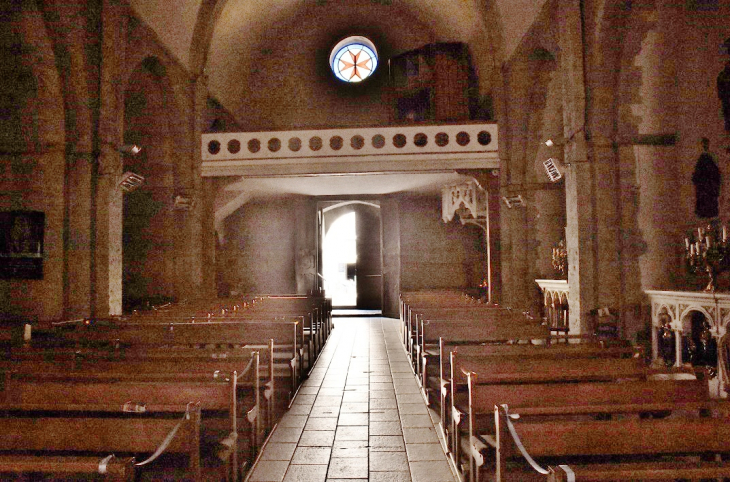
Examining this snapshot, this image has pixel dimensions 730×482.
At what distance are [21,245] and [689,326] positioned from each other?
9201 millimetres

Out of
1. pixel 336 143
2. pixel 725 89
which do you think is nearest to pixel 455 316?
pixel 725 89

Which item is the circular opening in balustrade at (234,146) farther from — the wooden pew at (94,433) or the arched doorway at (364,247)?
the wooden pew at (94,433)

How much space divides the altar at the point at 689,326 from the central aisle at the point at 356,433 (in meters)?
3.01

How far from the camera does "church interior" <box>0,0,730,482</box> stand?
9.18 ft

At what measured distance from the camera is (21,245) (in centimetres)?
704

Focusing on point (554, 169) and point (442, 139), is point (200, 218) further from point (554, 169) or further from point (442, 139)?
point (554, 169)

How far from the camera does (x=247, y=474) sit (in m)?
3.39

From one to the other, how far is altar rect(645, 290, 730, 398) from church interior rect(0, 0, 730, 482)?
4 cm

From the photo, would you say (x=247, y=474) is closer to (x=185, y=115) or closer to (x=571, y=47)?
(x=571, y=47)

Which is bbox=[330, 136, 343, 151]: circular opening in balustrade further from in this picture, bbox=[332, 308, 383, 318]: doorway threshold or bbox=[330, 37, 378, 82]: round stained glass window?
bbox=[332, 308, 383, 318]: doorway threshold

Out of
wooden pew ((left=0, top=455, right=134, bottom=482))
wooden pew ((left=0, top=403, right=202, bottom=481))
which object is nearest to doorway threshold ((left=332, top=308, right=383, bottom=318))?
wooden pew ((left=0, top=403, right=202, bottom=481))

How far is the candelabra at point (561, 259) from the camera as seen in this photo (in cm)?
919

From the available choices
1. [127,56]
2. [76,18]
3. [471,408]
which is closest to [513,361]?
[471,408]

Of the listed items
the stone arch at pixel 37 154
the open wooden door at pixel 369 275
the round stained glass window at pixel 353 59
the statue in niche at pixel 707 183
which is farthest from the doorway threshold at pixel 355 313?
the statue in niche at pixel 707 183
